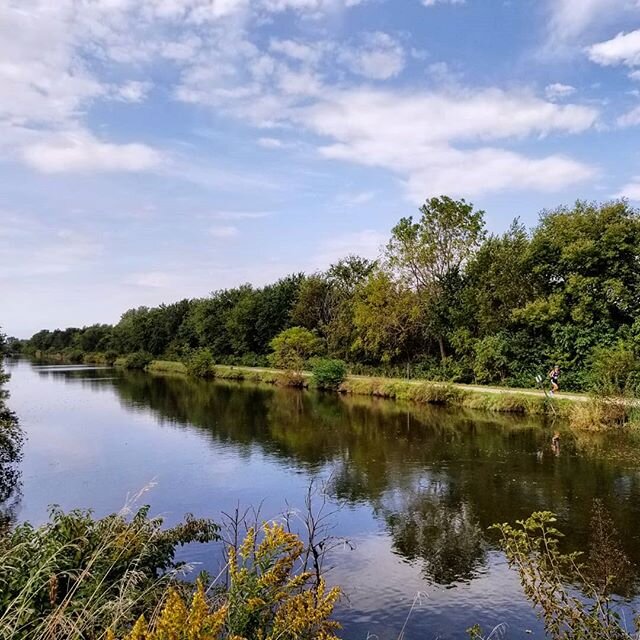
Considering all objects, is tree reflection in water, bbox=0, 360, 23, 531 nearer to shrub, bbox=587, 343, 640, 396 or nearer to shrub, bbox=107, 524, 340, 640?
shrub, bbox=107, 524, 340, 640

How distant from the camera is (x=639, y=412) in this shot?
18922 millimetres

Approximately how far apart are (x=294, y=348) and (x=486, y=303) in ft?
58.3

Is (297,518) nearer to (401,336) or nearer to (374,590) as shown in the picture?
(374,590)

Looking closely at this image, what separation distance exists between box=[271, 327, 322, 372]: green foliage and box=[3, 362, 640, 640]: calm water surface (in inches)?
558

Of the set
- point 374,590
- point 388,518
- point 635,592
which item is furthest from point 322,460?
point 635,592

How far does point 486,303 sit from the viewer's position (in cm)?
3073

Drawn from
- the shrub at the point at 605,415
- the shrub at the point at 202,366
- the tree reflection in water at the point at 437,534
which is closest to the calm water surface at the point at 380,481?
the tree reflection in water at the point at 437,534

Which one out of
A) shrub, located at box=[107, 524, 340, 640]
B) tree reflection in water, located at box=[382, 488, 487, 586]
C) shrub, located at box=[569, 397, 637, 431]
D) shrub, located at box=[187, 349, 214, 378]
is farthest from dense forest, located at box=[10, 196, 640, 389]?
shrub, located at box=[107, 524, 340, 640]

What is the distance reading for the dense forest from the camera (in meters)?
25.6

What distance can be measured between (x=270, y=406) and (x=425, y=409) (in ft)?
27.5

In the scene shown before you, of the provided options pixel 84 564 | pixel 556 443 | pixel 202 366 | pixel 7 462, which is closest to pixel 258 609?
pixel 84 564

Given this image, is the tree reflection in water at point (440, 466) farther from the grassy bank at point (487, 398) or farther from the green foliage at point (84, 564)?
the green foliage at point (84, 564)

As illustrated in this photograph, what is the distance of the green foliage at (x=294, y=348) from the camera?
4275cm

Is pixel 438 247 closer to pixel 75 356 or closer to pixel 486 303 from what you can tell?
pixel 486 303
